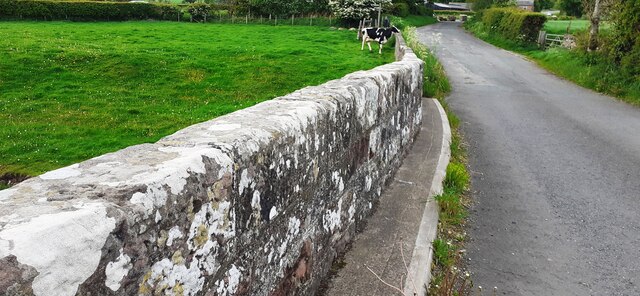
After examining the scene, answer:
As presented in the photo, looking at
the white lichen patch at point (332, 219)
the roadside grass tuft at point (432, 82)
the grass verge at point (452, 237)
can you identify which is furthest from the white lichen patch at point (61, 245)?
the roadside grass tuft at point (432, 82)

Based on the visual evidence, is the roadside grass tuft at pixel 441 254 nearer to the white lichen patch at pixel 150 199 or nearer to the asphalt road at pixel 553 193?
the asphalt road at pixel 553 193

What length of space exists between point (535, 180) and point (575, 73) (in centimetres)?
1365

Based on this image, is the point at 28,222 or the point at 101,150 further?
the point at 101,150

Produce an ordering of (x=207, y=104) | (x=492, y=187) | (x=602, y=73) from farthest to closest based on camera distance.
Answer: (x=602, y=73) < (x=207, y=104) < (x=492, y=187)

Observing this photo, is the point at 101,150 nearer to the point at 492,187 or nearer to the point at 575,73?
the point at 492,187

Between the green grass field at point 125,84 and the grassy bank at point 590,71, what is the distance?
725 cm

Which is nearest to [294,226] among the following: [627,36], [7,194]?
[7,194]

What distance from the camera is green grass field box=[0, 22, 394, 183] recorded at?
7980mm

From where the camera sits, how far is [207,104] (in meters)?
11.0

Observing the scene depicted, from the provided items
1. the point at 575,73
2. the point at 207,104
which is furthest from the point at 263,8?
the point at 207,104

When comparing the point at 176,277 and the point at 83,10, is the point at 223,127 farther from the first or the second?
the point at 83,10

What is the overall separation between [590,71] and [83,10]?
3268 centimetres

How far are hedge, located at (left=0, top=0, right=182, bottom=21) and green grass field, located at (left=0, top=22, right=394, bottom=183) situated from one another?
15.4m

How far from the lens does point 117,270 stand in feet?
4.83
